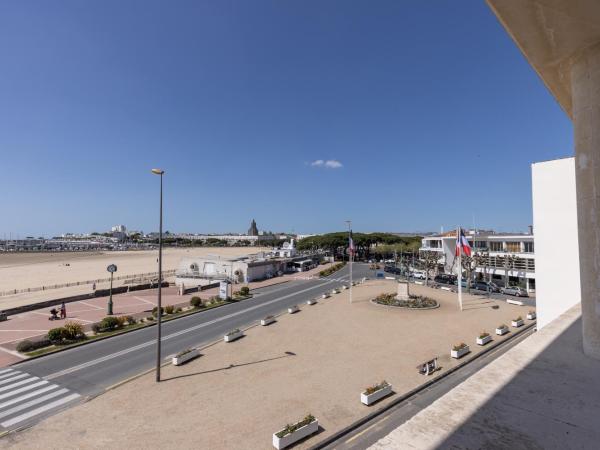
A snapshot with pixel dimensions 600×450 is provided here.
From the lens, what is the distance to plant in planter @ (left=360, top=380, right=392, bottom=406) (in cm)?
1321

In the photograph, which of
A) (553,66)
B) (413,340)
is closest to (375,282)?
(413,340)

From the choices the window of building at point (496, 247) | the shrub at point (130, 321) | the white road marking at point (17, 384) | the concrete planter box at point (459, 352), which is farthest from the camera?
the window of building at point (496, 247)

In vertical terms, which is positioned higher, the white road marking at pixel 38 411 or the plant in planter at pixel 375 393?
the plant in planter at pixel 375 393

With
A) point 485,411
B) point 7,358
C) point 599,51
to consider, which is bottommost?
point 7,358

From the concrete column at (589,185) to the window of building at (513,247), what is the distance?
5048 cm

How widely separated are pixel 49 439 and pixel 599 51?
61.9 feet

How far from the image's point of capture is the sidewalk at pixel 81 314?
23453 mm

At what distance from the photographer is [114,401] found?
14.2 m

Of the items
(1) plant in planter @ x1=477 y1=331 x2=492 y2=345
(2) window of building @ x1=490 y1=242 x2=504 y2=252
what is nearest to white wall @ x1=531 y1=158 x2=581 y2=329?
(1) plant in planter @ x1=477 y1=331 x2=492 y2=345

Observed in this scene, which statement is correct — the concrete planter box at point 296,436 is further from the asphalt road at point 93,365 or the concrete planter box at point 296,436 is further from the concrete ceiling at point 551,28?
the concrete ceiling at point 551,28

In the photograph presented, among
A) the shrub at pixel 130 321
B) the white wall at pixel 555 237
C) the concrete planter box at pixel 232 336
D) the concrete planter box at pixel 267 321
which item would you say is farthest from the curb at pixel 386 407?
the shrub at pixel 130 321

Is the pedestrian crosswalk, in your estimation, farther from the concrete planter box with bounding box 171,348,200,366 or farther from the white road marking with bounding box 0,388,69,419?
the concrete planter box with bounding box 171,348,200,366

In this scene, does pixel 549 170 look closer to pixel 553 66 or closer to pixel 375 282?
pixel 553 66

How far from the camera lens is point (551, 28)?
5.55 metres
